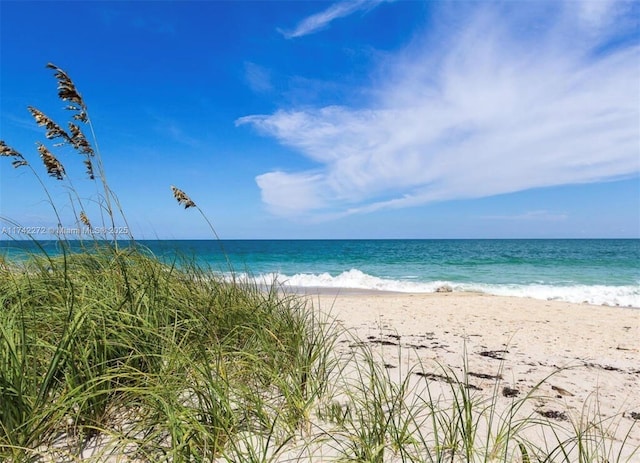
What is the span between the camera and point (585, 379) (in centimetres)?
402

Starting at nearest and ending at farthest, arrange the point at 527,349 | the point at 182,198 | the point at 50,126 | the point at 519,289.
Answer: the point at 50,126 → the point at 182,198 → the point at 527,349 → the point at 519,289

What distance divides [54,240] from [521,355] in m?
5.72

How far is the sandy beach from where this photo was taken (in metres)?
3.27

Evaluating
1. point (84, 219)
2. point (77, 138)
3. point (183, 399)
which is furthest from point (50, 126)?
point (183, 399)

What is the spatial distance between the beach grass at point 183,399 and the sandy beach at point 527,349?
35 centimetres

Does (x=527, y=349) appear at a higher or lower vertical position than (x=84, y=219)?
lower

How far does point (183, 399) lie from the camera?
194 cm

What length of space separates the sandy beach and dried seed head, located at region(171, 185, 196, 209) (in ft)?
6.31

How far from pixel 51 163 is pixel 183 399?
7.08 feet

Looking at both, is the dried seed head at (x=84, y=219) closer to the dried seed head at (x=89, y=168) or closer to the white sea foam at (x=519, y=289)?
the dried seed head at (x=89, y=168)

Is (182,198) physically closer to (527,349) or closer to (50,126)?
(50,126)

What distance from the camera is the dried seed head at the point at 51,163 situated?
2.79 m

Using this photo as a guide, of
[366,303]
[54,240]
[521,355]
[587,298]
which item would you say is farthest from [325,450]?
[587,298]

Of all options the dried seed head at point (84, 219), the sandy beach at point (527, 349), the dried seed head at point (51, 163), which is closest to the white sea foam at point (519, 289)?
the sandy beach at point (527, 349)
